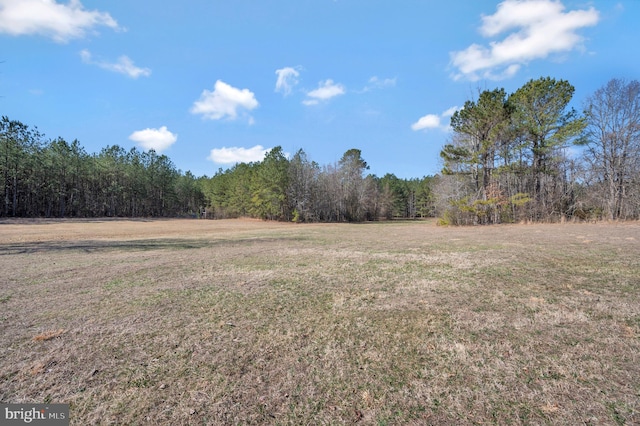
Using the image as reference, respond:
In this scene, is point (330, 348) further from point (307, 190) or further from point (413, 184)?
point (413, 184)

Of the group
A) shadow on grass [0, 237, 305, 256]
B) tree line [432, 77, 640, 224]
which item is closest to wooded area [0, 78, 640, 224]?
tree line [432, 77, 640, 224]

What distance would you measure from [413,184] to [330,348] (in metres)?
82.2

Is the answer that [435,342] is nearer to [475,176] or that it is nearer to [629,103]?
[475,176]

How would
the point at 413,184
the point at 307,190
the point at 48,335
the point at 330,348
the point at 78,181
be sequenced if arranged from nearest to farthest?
the point at 330,348
the point at 48,335
the point at 307,190
the point at 78,181
the point at 413,184

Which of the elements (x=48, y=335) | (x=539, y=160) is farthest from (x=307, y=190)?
(x=48, y=335)

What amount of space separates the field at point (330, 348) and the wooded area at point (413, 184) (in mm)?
22335

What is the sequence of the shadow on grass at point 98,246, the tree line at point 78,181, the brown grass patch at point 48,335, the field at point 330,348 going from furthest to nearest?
the tree line at point 78,181 < the shadow on grass at point 98,246 < the brown grass patch at point 48,335 < the field at point 330,348

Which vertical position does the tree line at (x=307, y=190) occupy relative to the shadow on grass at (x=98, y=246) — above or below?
above

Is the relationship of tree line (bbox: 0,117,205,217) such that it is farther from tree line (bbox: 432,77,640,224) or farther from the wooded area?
tree line (bbox: 432,77,640,224)

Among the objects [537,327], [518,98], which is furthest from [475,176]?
[537,327]

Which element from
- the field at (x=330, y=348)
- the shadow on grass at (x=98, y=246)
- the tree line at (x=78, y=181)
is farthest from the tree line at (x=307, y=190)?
the field at (x=330, y=348)

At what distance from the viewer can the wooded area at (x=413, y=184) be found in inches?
912

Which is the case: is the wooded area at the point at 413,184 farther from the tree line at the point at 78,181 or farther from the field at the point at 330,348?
the field at the point at 330,348

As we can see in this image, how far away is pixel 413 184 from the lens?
8038 cm
